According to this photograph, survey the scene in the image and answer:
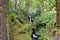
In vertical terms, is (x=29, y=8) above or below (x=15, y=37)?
above

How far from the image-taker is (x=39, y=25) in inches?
178

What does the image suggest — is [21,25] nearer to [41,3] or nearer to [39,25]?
[41,3]

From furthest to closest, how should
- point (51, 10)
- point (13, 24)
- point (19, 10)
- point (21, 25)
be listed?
point (51, 10) → point (19, 10) → point (21, 25) → point (13, 24)

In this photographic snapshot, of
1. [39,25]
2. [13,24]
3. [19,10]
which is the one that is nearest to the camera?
[13,24]

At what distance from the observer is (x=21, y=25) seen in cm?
273

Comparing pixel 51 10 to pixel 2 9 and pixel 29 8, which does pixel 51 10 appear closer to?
pixel 29 8

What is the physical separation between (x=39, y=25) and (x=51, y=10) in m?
1.09

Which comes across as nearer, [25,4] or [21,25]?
[21,25]

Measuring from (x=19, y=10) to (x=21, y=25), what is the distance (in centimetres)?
67

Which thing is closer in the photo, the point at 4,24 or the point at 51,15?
the point at 4,24

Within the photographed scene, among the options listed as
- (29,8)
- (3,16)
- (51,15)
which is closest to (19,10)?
(29,8)

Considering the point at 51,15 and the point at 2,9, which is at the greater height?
the point at 2,9

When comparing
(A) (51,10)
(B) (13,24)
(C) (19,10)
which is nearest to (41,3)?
(A) (51,10)

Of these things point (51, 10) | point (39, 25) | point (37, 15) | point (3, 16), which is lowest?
point (39, 25)
